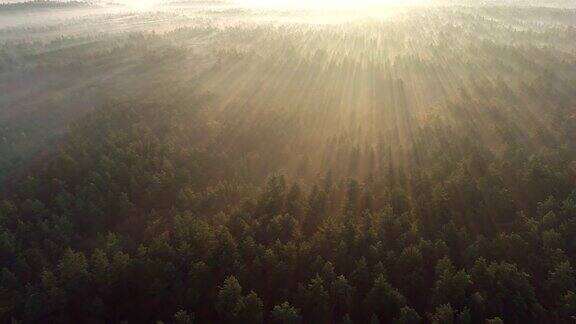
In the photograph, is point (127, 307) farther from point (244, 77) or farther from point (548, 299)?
point (244, 77)

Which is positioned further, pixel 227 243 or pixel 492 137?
pixel 492 137

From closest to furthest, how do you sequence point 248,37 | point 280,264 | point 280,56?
point 280,264
point 280,56
point 248,37

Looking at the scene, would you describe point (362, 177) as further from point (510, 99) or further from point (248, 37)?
point (248, 37)

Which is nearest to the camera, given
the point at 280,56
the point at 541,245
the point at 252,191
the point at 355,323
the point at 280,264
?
the point at 355,323

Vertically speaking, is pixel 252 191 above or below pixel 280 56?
below

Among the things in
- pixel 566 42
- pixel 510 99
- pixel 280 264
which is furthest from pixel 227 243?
pixel 566 42

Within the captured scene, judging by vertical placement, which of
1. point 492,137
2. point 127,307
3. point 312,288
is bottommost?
point 127,307

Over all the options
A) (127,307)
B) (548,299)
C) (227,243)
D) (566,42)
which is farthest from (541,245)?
(566,42)
